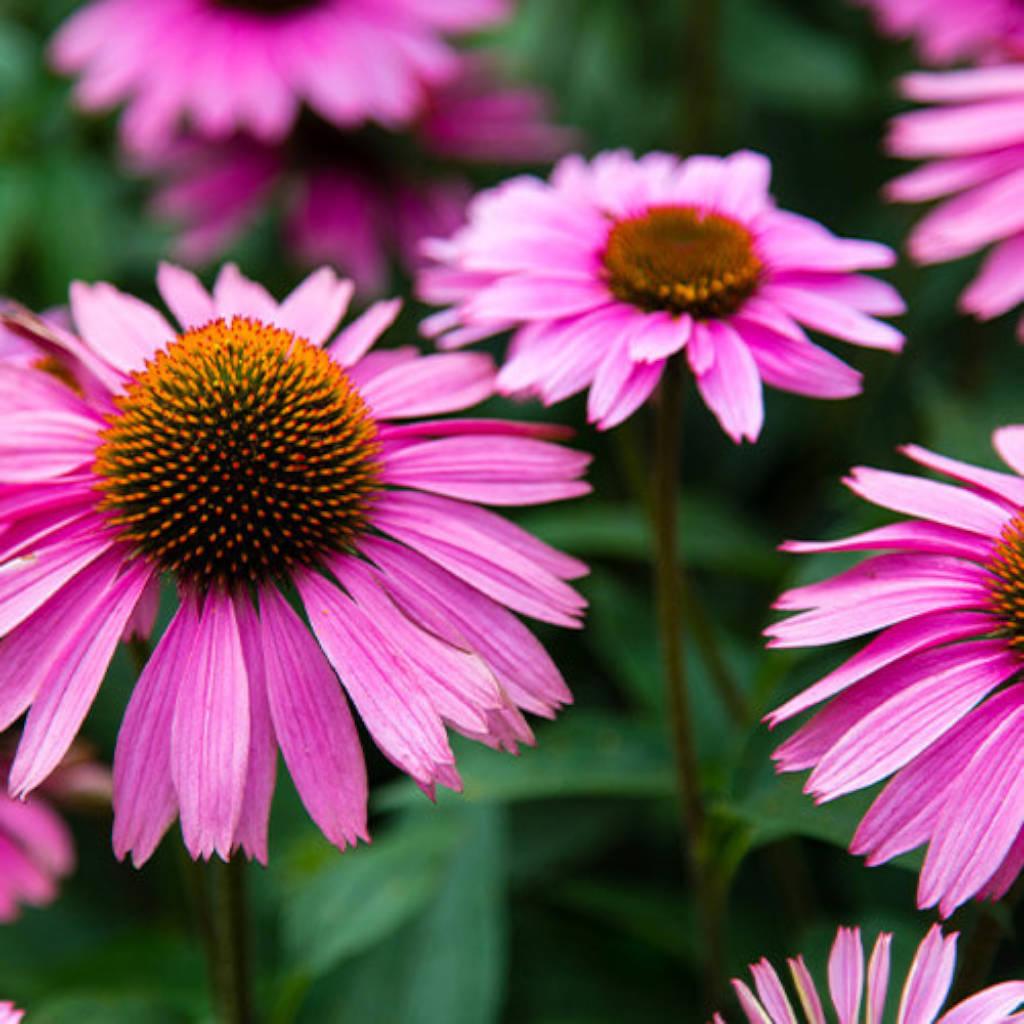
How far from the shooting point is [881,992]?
648 millimetres

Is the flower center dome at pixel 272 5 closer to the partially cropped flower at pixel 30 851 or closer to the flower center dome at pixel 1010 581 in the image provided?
the partially cropped flower at pixel 30 851

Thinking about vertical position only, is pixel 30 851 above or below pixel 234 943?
above

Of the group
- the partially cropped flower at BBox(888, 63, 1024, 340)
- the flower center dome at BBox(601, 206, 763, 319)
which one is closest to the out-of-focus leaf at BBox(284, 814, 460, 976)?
the flower center dome at BBox(601, 206, 763, 319)

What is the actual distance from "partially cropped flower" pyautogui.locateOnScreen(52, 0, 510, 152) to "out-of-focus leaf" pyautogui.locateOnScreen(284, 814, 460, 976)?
2.53ft

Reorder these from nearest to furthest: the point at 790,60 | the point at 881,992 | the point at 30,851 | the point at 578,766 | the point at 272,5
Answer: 1. the point at 881,992
2. the point at 578,766
3. the point at 30,851
4. the point at 272,5
5. the point at 790,60

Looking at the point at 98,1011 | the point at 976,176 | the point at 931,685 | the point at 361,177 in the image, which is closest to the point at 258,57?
the point at 361,177

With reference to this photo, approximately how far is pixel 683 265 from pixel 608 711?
2.35 feet

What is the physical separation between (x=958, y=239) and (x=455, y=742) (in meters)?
0.62

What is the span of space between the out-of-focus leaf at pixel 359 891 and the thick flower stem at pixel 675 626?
0.24m

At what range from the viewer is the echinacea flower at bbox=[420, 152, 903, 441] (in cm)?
87

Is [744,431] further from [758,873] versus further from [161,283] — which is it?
[758,873]

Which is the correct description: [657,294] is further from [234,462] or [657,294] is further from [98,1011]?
[98,1011]

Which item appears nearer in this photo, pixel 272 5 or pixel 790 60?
pixel 272 5

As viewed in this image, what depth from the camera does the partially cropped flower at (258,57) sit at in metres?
1.51
